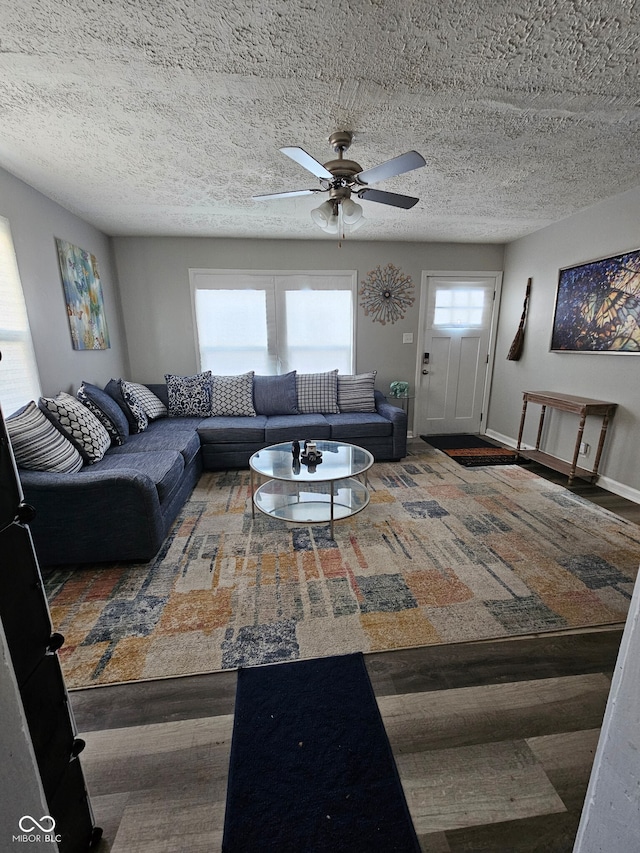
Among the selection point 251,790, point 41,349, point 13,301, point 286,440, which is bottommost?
point 251,790

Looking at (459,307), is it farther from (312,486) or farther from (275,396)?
(312,486)

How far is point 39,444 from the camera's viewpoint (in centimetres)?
199

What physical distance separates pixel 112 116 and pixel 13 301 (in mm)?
1382

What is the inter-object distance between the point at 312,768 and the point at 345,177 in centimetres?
262

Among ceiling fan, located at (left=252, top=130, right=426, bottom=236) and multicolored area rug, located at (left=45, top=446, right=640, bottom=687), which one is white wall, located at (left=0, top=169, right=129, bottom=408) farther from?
ceiling fan, located at (left=252, top=130, right=426, bottom=236)

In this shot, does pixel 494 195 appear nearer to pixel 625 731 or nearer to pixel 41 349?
pixel 625 731

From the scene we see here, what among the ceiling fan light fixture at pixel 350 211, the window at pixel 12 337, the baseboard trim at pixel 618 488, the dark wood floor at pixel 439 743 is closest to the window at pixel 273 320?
the window at pixel 12 337

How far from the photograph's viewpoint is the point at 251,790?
3.39ft

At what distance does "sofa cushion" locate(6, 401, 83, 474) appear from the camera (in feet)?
6.31

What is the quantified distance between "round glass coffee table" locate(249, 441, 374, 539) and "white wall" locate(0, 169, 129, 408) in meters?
1.78

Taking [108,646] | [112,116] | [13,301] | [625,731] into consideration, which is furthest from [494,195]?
[108,646]

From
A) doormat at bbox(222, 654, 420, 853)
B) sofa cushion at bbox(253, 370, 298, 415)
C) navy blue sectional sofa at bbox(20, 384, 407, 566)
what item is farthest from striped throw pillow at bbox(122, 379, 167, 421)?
doormat at bbox(222, 654, 420, 853)

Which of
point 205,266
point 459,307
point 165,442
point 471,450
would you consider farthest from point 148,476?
point 459,307

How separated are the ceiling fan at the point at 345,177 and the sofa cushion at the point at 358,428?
188 cm
